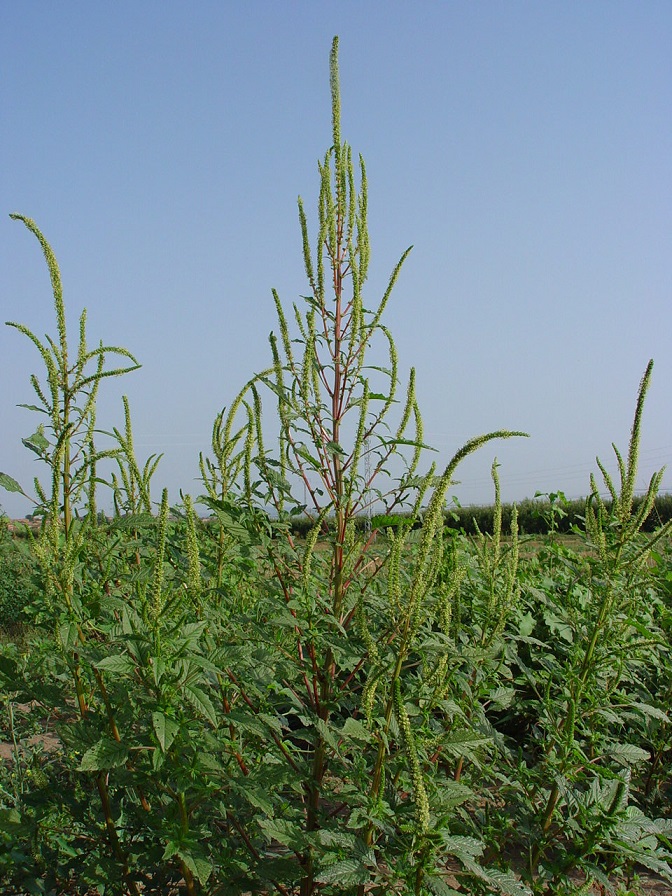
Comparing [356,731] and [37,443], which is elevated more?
[37,443]

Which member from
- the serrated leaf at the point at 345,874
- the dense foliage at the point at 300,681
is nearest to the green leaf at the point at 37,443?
the dense foliage at the point at 300,681

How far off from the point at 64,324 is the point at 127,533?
980 millimetres

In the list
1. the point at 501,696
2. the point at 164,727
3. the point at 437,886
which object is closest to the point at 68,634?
the point at 164,727

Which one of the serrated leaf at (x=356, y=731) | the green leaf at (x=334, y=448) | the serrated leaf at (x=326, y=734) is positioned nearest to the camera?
the serrated leaf at (x=356, y=731)

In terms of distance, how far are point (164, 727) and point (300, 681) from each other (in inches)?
38.4

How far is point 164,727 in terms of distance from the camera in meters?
1.50

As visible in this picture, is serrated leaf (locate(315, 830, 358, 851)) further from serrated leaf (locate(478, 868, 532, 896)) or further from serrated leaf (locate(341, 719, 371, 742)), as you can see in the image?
serrated leaf (locate(478, 868, 532, 896))

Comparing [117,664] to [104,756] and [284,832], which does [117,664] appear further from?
[284,832]

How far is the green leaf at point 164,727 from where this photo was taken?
4.85ft

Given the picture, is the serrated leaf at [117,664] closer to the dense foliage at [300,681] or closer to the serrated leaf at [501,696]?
the dense foliage at [300,681]

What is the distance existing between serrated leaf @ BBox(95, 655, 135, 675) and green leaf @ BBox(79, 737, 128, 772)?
196 millimetres

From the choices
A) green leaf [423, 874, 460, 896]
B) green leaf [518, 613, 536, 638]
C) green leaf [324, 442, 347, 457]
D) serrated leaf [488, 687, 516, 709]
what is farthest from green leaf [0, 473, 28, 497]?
green leaf [518, 613, 536, 638]

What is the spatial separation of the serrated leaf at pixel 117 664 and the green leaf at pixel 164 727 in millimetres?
123

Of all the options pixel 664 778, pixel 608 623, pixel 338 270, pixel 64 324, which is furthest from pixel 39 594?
pixel 664 778
